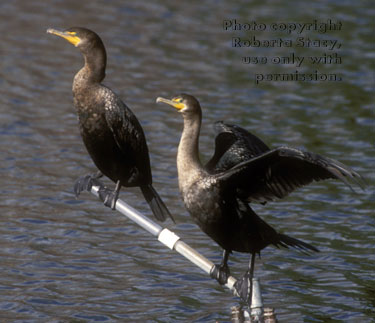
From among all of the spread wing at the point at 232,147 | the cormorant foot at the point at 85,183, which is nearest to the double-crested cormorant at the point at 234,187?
the spread wing at the point at 232,147

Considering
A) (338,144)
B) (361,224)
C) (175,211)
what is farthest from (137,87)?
(361,224)

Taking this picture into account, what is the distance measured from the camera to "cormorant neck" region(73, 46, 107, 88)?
22.2 ft

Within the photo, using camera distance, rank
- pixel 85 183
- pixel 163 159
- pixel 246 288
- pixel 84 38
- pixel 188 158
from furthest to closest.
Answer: pixel 163 159, pixel 85 183, pixel 84 38, pixel 188 158, pixel 246 288

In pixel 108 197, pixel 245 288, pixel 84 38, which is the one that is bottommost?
pixel 245 288

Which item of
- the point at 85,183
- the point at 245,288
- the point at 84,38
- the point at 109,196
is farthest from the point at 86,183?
the point at 245,288

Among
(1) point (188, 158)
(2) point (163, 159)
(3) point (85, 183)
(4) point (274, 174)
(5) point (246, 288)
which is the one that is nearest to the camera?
(4) point (274, 174)

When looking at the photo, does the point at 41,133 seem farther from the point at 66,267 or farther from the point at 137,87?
the point at 66,267

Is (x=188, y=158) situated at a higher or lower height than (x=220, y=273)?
higher

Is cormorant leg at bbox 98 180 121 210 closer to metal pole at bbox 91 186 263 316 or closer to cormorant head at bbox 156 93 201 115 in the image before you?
metal pole at bbox 91 186 263 316

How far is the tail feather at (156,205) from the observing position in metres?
7.19

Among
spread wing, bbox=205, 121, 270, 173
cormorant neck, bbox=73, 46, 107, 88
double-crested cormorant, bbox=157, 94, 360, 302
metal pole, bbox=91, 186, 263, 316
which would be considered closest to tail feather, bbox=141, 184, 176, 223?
spread wing, bbox=205, 121, 270, 173

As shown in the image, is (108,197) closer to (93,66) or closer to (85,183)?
(85,183)

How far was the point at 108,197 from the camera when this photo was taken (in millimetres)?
7000

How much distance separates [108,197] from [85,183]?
31 centimetres
